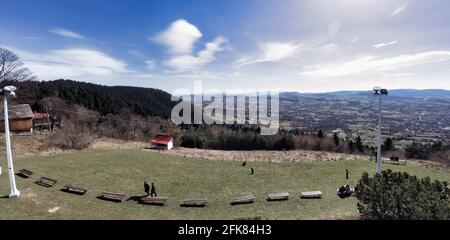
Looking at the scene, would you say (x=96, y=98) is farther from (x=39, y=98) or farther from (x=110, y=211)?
(x=110, y=211)

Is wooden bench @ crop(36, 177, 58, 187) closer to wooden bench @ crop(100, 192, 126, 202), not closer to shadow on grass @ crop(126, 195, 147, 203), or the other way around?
wooden bench @ crop(100, 192, 126, 202)

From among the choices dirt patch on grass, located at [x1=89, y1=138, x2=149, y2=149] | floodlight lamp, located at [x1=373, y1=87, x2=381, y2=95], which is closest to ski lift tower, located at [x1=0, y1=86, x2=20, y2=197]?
dirt patch on grass, located at [x1=89, y1=138, x2=149, y2=149]

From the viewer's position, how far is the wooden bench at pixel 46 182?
20.2 metres

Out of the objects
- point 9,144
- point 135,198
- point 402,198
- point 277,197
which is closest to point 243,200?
point 277,197

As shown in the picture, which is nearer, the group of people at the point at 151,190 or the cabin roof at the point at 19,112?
the group of people at the point at 151,190

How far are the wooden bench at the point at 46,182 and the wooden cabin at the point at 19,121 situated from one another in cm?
2608

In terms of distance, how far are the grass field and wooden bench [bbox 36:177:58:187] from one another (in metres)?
0.42

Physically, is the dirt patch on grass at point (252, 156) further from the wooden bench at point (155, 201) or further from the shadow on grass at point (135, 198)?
the wooden bench at point (155, 201)

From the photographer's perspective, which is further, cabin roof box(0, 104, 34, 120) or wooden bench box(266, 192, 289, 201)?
cabin roof box(0, 104, 34, 120)

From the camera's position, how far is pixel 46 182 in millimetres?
20375

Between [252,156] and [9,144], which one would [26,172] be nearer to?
[9,144]

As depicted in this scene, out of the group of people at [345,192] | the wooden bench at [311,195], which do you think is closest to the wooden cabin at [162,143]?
the wooden bench at [311,195]

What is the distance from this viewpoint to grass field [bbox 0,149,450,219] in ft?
53.6
